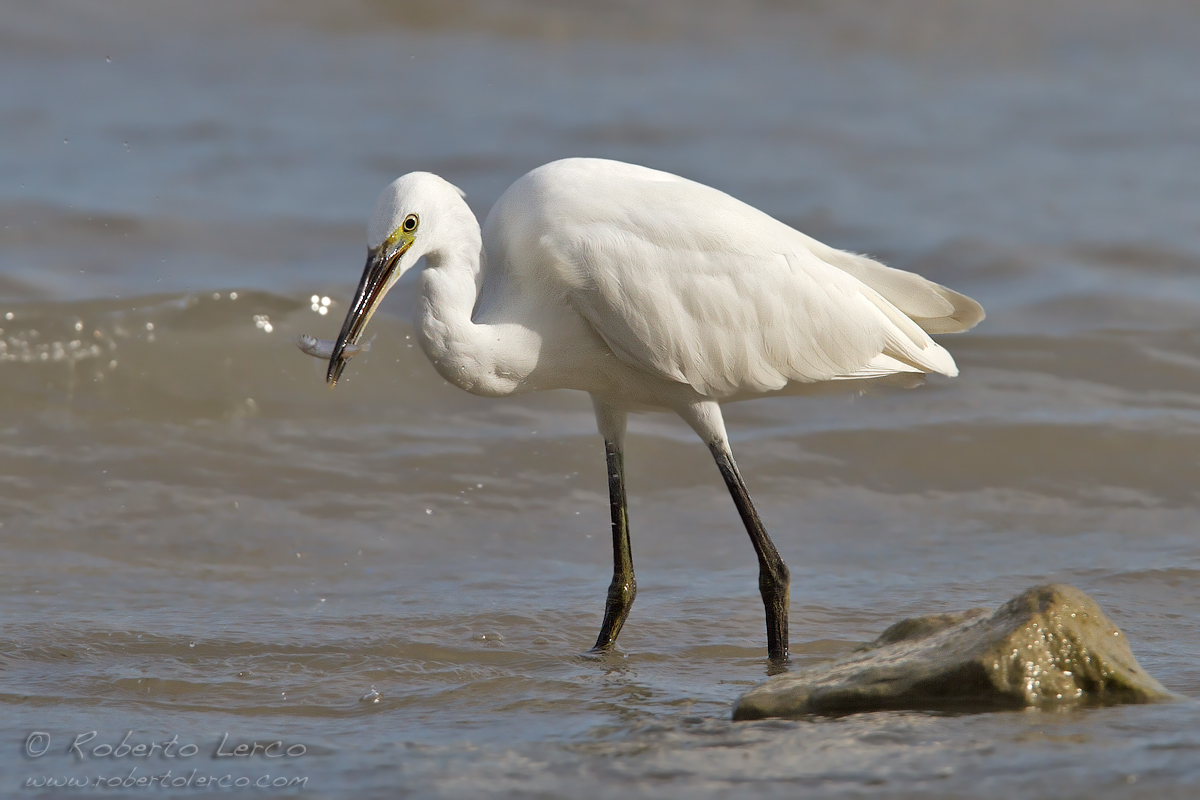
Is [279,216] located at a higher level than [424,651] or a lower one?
higher

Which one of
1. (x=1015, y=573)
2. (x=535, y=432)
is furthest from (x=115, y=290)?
(x=1015, y=573)

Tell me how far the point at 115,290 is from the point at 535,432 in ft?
10.8

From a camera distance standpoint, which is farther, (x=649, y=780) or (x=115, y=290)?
(x=115, y=290)

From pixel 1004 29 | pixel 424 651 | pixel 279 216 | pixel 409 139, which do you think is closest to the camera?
pixel 424 651

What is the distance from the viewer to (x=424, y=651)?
16.4 ft

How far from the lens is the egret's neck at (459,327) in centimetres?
445

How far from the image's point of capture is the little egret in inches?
178

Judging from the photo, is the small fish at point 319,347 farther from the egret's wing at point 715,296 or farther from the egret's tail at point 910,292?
the egret's tail at point 910,292

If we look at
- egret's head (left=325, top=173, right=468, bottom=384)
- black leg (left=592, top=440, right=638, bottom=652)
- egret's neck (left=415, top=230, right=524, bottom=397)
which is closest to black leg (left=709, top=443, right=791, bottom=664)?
black leg (left=592, top=440, right=638, bottom=652)

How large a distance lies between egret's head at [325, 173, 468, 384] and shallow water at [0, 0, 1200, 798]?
3.95ft

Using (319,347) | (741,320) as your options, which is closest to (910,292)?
(741,320)

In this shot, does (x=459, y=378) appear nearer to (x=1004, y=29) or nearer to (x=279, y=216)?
(x=279, y=216)

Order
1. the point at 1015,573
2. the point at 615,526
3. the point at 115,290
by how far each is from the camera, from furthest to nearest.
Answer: the point at 115,290 → the point at 1015,573 → the point at 615,526

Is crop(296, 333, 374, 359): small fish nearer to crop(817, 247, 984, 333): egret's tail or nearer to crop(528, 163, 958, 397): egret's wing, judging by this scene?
crop(528, 163, 958, 397): egret's wing
